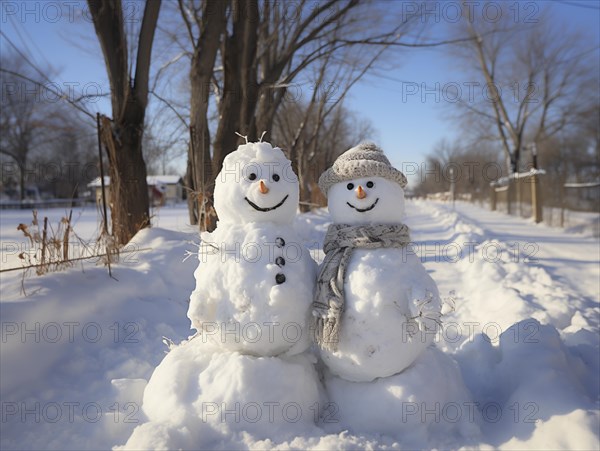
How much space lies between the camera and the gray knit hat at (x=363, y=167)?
8.05 feet

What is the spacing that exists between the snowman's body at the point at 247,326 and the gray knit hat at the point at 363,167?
0.84 ft

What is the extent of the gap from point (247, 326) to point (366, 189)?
1050 millimetres

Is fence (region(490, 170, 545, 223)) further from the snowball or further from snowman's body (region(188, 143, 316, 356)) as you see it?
snowman's body (region(188, 143, 316, 356))

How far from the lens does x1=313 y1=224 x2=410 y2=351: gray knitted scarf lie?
2.28 m

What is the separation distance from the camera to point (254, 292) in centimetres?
228

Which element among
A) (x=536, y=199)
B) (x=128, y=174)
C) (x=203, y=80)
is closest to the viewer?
(x=128, y=174)

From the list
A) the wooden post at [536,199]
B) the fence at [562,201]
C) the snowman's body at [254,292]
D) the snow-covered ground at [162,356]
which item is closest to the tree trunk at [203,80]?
the snow-covered ground at [162,356]

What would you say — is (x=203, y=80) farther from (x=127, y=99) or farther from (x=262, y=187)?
(x=262, y=187)

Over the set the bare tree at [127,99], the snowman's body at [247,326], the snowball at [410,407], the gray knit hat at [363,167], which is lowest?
the snowball at [410,407]

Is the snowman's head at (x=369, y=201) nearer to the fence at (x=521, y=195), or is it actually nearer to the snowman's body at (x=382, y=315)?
the snowman's body at (x=382, y=315)

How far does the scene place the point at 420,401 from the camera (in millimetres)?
2252

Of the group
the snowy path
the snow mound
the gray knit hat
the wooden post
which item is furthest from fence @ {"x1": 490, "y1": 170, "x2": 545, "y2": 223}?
the snow mound

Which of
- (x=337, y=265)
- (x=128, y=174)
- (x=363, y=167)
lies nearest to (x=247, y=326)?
(x=337, y=265)

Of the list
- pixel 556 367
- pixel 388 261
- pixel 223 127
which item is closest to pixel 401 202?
pixel 388 261
